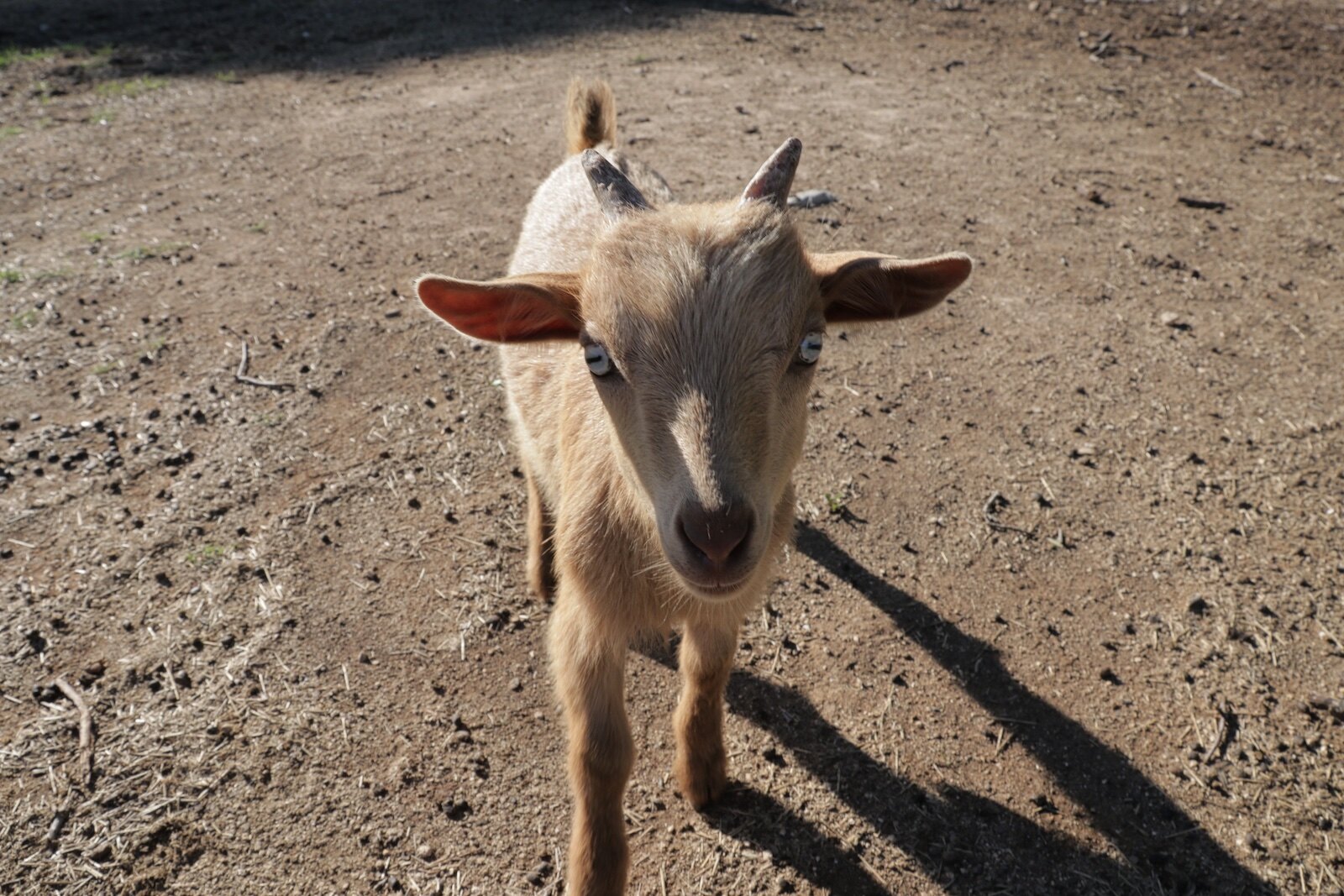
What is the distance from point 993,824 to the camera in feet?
11.0

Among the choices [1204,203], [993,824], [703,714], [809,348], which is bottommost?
[993,824]

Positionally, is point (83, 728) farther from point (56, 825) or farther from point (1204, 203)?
point (1204, 203)

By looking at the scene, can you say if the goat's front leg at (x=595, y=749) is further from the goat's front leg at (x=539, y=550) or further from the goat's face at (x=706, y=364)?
the goat's front leg at (x=539, y=550)

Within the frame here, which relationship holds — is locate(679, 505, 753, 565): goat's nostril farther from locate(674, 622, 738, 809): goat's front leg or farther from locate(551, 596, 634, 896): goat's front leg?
locate(674, 622, 738, 809): goat's front leg

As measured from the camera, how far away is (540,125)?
931cm

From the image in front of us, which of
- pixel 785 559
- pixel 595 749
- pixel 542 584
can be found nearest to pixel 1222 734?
pixel 785 559

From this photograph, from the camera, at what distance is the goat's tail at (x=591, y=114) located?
487 centimetres

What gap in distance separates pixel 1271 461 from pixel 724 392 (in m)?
4.25

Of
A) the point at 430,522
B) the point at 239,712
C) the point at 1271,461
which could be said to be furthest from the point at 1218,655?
the point at 239,712

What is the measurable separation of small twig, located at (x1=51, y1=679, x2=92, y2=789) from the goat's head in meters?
2.42

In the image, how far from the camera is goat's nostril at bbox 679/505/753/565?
2193mm

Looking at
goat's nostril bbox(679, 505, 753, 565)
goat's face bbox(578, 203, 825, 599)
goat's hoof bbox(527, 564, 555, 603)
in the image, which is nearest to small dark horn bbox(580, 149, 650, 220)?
goat's face bbox(578, 203, 825, 599)

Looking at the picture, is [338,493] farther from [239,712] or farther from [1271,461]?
[1271,461]

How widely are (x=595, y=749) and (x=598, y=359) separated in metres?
1.47
